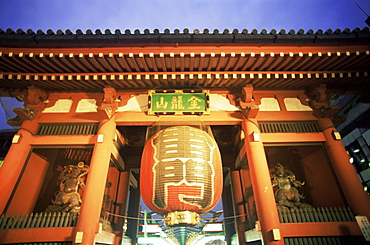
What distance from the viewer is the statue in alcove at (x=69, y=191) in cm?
514

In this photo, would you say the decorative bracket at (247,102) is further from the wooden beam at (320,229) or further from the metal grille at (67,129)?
the metal grille at (67,129)

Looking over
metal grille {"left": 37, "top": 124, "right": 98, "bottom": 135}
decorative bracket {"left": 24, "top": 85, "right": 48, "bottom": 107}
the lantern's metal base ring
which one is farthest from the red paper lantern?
decorative bracket {"left": 24, "top": 85, "right": 48, "bottom": 107}

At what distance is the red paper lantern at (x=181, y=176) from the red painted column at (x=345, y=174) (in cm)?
297

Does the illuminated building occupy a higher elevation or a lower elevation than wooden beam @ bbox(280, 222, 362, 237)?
higher

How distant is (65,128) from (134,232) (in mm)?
4563

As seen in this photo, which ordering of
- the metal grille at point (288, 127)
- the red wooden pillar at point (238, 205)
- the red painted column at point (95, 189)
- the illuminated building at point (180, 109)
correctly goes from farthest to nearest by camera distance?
the red wooden pillar at point (238, 205)
the metal grille at point (288, 127)
the illuminated building at point (180, 109)
the red painted column at point (95, 189)

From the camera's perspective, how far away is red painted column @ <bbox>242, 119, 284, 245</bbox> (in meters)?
4.04

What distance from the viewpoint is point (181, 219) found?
11.7 feet

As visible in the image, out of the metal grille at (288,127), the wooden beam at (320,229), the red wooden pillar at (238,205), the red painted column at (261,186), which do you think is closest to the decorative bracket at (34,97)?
the red painted column at (261,186)

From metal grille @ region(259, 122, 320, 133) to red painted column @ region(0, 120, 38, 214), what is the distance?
20.1 ft

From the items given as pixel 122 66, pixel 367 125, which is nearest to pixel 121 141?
pixel 122 66

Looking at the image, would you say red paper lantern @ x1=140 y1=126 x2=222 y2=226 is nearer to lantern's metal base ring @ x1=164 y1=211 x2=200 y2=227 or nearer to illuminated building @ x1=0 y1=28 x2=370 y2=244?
lantern's metal base ring @ x1=164 y1=211 x2=200 y2=227

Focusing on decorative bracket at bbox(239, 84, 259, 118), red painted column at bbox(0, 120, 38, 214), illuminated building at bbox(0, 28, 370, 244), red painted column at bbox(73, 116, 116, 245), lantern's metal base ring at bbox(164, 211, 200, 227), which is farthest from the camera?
decorative bracket at bbox(239, 84, 259, 118)

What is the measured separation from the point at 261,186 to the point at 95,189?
3.69 m
